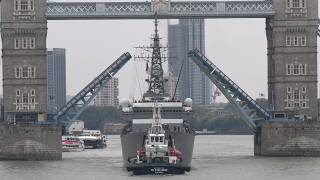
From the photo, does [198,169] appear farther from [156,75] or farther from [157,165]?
[156,75]

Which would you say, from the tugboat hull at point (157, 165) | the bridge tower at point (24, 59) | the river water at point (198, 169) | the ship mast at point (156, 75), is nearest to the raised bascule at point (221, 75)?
the bridge tower at point (24, 59)

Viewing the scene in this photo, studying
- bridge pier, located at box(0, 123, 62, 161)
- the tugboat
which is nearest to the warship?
the tugboat

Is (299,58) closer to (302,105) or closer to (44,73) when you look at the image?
(302,105)

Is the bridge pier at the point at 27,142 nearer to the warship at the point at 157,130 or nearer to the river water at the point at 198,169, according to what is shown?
the river water at the point at 198,169

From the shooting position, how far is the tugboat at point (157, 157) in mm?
125625

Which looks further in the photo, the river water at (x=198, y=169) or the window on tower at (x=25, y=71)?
the window on tower at (x=25, y=71)

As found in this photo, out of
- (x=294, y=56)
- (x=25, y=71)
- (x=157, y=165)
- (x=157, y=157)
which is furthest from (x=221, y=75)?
(x=157, y=165)

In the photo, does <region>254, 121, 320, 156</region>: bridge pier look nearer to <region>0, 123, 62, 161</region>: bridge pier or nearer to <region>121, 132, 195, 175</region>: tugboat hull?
<region>121, 132, 195, 175</region>: tugboat hull

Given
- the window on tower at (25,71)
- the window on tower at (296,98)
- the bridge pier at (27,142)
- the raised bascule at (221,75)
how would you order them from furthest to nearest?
1. the window on tower at (296,98)
2. the window on tower at (25,71)
3. the raised bascule at (221,75)
4. the bridge pier at (27,142)

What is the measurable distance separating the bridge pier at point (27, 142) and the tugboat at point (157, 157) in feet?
97.1

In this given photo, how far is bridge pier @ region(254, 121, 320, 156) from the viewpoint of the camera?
530 ft

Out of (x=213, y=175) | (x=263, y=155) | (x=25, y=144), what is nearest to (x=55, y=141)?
(x=25, y=144)

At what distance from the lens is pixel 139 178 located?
123250 mm

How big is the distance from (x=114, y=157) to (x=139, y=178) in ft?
154
